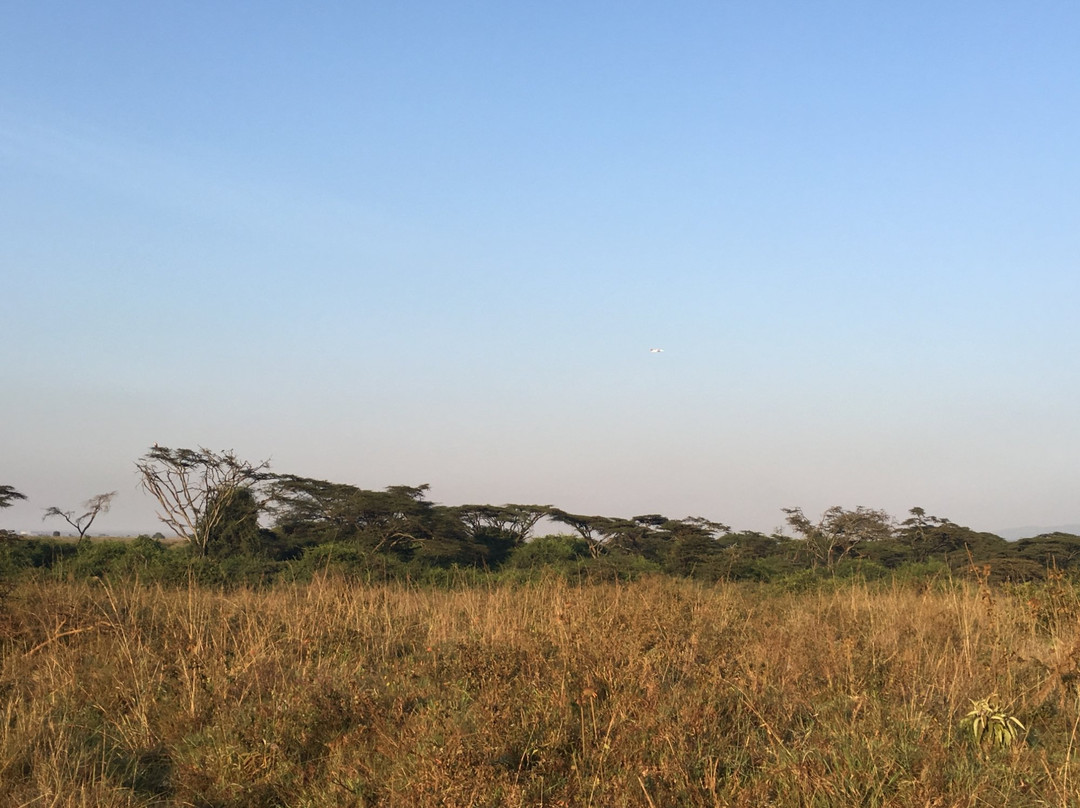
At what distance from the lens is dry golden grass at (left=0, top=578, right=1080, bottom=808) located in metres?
4.78

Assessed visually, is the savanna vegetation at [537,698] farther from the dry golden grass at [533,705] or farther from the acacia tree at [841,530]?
the acacia tree at [841,530]

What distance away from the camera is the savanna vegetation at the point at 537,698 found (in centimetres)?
482

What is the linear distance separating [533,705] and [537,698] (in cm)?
7

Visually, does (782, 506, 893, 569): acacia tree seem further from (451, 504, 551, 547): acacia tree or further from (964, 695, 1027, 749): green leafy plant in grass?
(964, 695, 1027, 749): green leafy plant in grass

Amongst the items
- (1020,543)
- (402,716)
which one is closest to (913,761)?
(402,716)

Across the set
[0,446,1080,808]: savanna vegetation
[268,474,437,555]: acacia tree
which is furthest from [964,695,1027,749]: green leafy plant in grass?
[268,474,437,555]: acacia tree

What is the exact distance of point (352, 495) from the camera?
25.6 meters

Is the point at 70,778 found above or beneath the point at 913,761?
beneath

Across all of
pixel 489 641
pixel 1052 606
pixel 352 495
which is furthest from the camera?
pixel 352 495

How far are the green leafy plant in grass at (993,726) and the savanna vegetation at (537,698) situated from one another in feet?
0.07

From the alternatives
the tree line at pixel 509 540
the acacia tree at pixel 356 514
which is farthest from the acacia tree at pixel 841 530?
the acacia tree at pixel 356 514

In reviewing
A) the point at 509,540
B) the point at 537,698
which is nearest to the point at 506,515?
the point at 509,540

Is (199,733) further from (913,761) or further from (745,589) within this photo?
(745,589)

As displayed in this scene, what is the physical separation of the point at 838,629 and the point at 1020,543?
14.8 m
